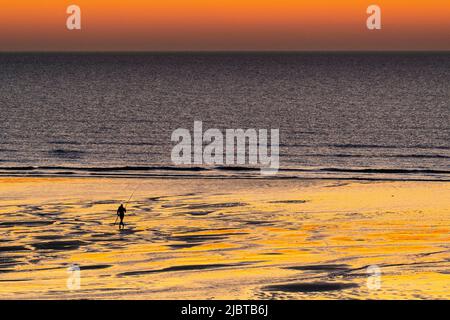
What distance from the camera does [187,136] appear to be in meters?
101

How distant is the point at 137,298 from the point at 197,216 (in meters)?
15.9

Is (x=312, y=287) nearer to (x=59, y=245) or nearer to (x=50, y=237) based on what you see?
(x=59, y=245)

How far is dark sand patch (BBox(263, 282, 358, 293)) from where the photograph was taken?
106 feet

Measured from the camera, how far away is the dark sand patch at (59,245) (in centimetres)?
3856

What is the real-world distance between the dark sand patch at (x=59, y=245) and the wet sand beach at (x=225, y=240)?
0.14ft

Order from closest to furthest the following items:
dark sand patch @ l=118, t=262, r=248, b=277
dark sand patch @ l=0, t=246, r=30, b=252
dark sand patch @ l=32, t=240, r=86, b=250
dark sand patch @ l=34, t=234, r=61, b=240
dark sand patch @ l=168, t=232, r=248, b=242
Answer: dark sand patch @ l=118, t=262, r=248, b=277 → dark sand patch @ l=0, t=246, r=30, b=252 → dark sand patch @ l=32, t=240, r=86, b=250 → dark sand patch @ l=34, t=234, r=61, b=240 → dark sand patch @ l=168, t=232, r=248, b=242

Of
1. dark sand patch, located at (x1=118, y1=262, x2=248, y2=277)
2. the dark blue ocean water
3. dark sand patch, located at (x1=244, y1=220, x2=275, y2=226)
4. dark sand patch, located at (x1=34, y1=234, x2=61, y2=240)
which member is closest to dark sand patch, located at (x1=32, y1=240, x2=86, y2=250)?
dark sand patch, located at (x1=34, y1=234, x2=61, y2=240)

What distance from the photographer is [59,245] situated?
3912cm

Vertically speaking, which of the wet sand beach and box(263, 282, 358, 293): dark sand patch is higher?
the wet sand beach

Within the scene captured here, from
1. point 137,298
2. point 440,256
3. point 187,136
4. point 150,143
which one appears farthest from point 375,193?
point 187,136

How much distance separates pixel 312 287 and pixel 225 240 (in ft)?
27.7

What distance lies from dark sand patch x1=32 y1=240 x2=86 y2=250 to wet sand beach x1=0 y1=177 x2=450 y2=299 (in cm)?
4

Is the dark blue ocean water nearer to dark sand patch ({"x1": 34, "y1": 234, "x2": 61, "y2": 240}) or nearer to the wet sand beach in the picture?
the wet sand beach

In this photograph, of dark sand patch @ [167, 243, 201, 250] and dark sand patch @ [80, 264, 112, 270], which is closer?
dark sand patch @ [80, 264, 112, 270]
